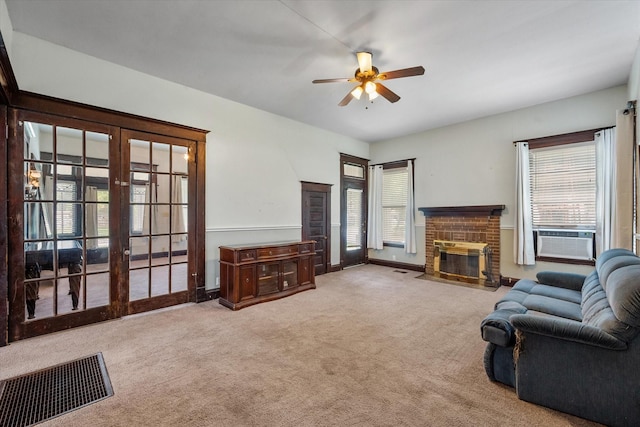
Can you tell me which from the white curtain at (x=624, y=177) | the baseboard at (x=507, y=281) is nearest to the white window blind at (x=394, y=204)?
the baseboard at (x=507, y=281)

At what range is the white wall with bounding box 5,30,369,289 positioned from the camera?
124 inches

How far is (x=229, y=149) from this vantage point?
4.61 metres

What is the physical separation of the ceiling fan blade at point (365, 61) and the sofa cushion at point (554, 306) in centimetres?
291

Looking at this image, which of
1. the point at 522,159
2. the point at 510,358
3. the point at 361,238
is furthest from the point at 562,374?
the point at 361,238

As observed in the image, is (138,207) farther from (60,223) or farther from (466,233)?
(466,233)

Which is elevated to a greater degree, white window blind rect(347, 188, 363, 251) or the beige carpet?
white window blind rect(347, 188, 363, 251)

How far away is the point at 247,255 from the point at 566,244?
5.15 meters

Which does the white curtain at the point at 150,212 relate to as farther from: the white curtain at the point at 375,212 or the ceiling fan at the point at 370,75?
the white curtain at the point at 375,212

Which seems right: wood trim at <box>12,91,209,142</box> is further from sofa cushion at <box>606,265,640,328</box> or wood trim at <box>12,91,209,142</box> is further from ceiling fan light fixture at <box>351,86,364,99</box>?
sofa cushion at <box>606,265,640,328</box>

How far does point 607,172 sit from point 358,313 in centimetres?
420

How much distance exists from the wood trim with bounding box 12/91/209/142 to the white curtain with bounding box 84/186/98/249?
2.77 ft

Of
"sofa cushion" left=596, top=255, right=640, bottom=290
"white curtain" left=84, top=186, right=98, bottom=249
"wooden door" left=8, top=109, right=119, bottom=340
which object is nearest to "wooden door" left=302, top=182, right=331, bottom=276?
"wooden door" left=8, top=109, right=119, bottom=340

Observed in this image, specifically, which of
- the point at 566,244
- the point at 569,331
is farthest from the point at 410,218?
the point at 569,331

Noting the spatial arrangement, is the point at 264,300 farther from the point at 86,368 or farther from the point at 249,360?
the point at 86,368
